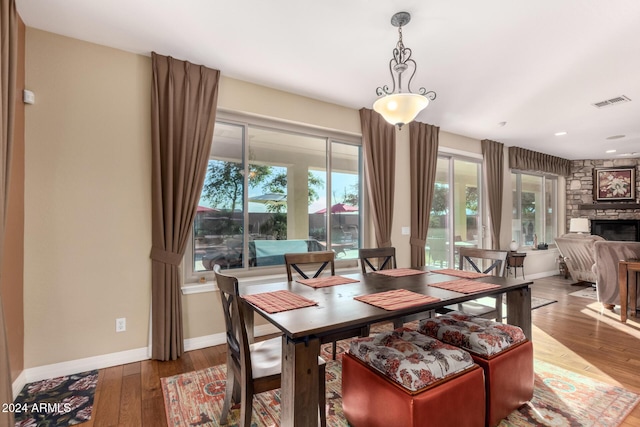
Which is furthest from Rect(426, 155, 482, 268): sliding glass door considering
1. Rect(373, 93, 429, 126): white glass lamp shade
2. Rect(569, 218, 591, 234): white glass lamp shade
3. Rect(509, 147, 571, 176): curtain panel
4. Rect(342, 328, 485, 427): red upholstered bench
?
Rect(342, 328, 485, 427): red upholstered bench

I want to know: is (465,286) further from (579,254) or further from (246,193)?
(579,254)

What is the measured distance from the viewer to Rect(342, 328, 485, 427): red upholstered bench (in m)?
1.53

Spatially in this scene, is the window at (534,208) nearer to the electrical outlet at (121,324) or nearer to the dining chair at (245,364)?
the dining chair at (245,364)

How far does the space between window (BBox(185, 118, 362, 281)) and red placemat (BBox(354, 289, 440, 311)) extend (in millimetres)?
1862

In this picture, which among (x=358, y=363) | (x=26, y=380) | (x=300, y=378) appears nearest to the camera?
(x=300, y=378)

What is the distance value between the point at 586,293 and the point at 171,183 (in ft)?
20.8

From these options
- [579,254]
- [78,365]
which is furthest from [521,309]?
[579,254]

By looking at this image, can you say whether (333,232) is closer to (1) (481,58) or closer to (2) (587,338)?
(1) (481,58)

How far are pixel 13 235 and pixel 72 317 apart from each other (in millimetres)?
763

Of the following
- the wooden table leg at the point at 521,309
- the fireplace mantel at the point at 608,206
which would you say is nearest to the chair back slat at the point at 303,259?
the wooden table leg at the point at 521,309

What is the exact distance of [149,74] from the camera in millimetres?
2861

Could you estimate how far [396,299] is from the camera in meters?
1.88

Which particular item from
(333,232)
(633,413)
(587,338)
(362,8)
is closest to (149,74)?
(362,8)

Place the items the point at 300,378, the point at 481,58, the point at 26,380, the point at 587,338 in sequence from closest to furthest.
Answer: the point at 300,378
the point at 26,380
the point at 481,58
the point at 587,338
